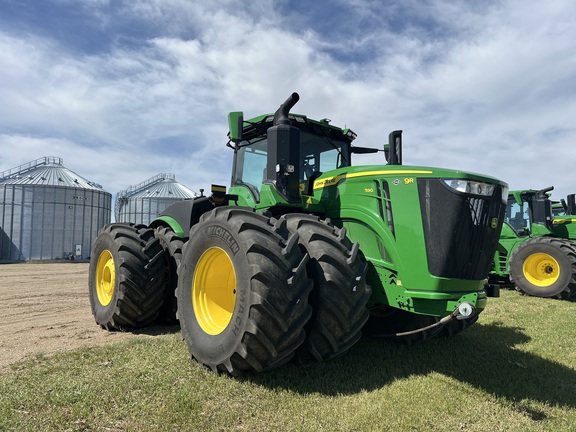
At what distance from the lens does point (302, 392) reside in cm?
328

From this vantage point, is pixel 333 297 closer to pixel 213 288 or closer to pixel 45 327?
pixel 213 288

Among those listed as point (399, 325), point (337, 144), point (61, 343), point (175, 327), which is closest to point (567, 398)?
point (399, 325)

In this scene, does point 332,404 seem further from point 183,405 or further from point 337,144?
point 337,144

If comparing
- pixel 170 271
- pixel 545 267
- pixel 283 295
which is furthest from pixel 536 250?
pixel 283 295

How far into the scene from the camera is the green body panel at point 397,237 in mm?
3467

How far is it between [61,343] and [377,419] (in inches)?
150

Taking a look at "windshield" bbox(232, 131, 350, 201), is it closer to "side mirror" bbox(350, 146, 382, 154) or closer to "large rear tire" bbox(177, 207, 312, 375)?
"side mirror" bbox(350, 146, 382, 154)

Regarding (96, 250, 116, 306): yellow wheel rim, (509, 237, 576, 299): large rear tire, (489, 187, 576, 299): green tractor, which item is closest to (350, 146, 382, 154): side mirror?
(96, 250, 116, 306): yellow wheel rim

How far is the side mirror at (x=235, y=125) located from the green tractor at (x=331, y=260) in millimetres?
16

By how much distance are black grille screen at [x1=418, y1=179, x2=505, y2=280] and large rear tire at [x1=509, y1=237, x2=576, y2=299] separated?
7328 millimetres

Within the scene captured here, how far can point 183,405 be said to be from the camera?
9.77 feet

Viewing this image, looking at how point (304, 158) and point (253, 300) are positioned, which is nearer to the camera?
point (253, 300)

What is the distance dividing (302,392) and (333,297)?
783 millimetres

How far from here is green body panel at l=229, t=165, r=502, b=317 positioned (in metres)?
3.47
